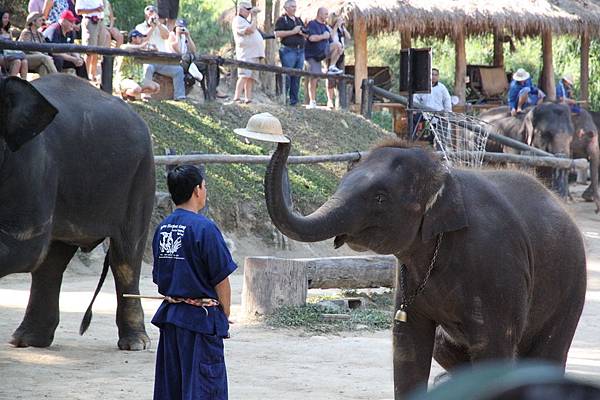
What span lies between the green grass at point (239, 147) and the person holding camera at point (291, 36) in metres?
0.82

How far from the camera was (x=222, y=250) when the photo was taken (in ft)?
17.4

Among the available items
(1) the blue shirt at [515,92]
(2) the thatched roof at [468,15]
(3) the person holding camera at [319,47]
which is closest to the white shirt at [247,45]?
(3) the person holding camera at [319,47]

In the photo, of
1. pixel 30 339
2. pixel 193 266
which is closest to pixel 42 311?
pixel 30 339

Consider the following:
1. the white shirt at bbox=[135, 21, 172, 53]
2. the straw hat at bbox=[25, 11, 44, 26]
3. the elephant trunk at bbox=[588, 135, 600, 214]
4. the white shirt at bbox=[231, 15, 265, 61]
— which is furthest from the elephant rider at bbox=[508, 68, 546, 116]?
the straw hat at bbox=[25, 11, 44, 26]

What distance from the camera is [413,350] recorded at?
18.3 feet

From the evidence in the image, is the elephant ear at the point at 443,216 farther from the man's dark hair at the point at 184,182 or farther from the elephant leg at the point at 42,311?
the elephant leg at the point at 42,311

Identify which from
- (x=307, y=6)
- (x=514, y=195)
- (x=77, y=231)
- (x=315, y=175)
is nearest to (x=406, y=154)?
(x=514, y=195)

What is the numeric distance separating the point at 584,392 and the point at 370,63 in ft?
123

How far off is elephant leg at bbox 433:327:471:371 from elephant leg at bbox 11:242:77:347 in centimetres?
343

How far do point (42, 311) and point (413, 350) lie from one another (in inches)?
145

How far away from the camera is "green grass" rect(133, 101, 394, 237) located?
1593cm

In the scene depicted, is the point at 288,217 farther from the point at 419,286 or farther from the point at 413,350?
the point at 413,350

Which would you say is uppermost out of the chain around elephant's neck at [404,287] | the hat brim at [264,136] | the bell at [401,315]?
the hat brim at [264,136]

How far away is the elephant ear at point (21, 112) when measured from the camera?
721cm
